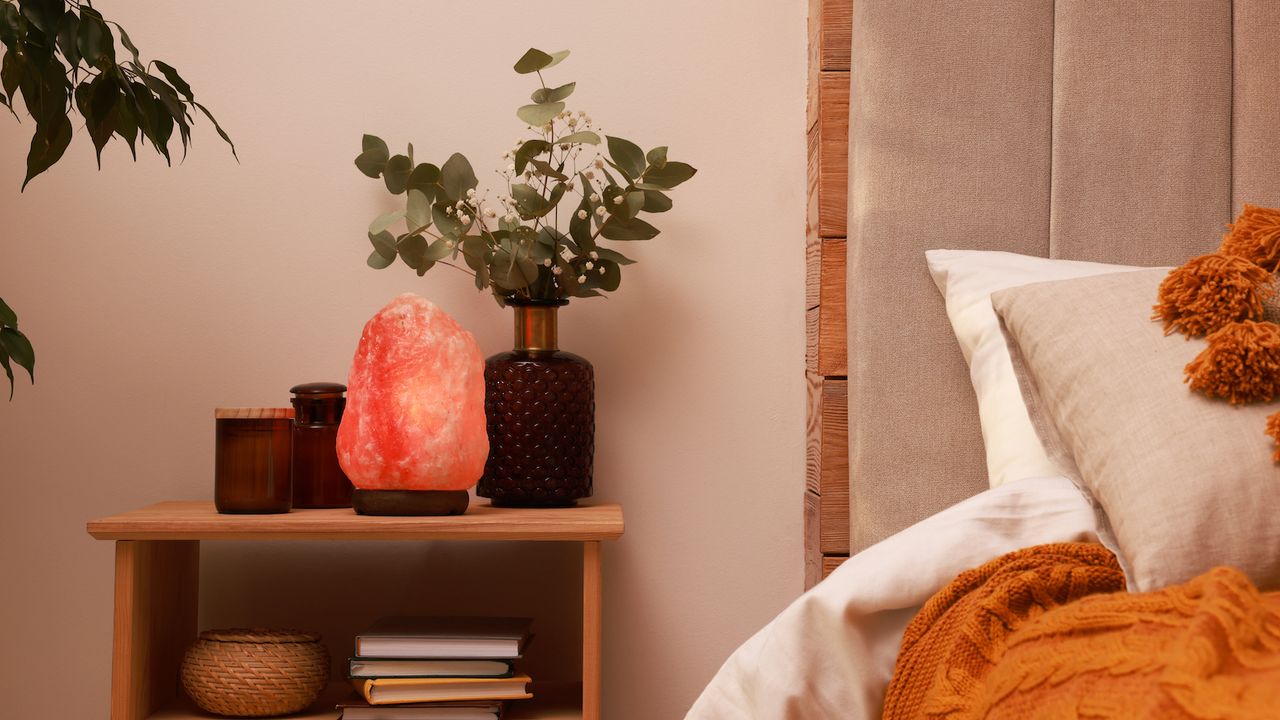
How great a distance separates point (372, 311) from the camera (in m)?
1.57

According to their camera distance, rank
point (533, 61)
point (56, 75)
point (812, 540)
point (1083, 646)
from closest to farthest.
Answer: point (1083, 646), point (56, 75), point (533, 61), point (812, 540)

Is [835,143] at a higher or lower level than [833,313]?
higher

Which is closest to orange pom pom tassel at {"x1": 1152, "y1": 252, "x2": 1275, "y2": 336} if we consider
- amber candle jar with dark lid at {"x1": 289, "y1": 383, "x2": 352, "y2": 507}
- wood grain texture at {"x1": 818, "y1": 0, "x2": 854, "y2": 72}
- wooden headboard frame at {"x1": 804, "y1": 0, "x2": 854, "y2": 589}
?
wooden headboard frame at {"x1": 804, "y1": 0, "x2": 854, "y2": 589}

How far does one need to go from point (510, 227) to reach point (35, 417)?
0.79 m

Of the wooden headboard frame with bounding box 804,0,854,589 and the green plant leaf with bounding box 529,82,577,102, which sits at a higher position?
the green plant leaf with bounding box 529,82,577,102

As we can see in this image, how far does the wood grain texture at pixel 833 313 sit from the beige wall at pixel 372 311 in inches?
5.4

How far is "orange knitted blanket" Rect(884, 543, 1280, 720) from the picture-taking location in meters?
0.56

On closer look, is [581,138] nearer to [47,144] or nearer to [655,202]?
[655,202]

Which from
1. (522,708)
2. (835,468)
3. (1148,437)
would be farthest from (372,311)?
(1148,437)

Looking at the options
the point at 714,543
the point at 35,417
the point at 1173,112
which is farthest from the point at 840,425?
the point at 35,417

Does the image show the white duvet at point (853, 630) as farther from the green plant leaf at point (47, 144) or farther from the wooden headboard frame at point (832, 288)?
the green plant leaf at point (47, 144)

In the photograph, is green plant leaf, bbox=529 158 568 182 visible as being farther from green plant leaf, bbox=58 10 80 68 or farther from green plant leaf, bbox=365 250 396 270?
green plant leaf, bbox=58 10 80 68

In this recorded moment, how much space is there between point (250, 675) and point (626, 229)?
2.53 feet

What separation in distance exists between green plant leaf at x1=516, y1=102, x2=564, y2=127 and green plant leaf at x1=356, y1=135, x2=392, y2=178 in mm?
223
